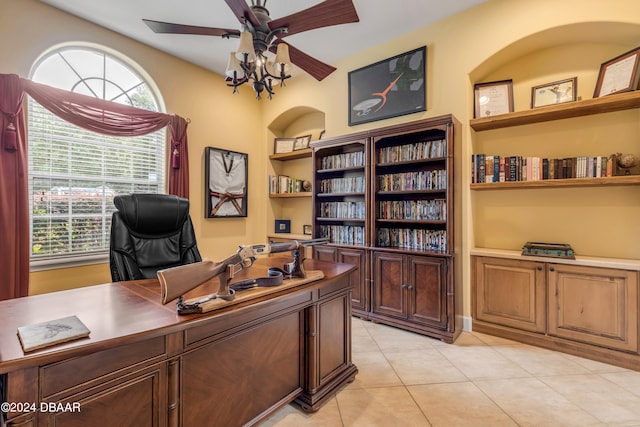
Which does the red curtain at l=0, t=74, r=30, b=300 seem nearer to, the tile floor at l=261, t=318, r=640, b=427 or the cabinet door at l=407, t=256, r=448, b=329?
the tile floor at l=261, t=318, r=640, b=427

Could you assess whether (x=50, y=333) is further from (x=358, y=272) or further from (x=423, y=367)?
(x=358, y=272)

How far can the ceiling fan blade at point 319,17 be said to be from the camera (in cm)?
162

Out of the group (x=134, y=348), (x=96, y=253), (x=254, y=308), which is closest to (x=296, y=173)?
(x=96, y=253)

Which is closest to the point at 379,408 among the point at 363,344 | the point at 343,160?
the point at 363,344

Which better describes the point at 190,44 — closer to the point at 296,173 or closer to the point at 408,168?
the point at 296,173

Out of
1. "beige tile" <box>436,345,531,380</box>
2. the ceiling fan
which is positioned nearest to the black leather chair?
the ceiling fan

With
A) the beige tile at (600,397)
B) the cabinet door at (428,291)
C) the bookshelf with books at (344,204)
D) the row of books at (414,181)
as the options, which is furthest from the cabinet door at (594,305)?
the bookshelf with books at (344,204)

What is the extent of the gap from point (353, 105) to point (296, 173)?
1.41m

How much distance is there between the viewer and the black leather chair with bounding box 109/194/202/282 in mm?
1984

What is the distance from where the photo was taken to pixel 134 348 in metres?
0.99

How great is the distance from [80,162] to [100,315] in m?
2.43

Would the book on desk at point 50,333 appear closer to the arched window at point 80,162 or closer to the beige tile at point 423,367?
the beige tile at point 423,367

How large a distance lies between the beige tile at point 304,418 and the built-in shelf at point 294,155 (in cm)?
297

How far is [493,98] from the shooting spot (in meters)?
2.83
